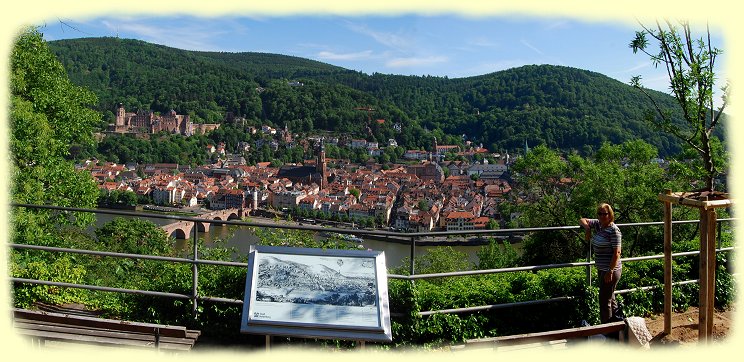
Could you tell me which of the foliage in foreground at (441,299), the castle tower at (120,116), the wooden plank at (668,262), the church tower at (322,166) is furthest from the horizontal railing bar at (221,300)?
the castle tower at (120,116)

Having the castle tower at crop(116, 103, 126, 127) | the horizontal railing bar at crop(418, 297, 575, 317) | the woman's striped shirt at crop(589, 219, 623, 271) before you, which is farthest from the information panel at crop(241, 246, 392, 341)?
the castle tower at crop(116, 103, 126, 127)

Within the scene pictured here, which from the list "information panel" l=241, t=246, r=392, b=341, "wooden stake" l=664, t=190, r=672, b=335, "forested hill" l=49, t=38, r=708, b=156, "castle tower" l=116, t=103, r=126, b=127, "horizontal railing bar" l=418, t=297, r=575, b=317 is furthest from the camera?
"castle tower" l=116, t=103, r=126, b=127

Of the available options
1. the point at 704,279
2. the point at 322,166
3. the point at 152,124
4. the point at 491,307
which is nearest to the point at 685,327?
the point at 704,279

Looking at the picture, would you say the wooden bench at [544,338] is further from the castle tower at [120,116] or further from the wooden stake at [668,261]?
the castle tower at [120,116]

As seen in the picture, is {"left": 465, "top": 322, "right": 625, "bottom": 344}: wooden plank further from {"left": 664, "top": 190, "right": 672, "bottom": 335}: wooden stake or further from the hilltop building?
the hilltop building

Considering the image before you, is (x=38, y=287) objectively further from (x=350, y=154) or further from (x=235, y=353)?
(x=350, y=154)

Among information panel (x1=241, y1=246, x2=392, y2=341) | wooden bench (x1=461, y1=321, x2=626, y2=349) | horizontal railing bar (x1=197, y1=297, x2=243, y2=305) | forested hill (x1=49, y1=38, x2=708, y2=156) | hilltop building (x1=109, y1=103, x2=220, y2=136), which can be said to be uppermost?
forested hill (x1=49, y1=38, x2=708, y2=156)
